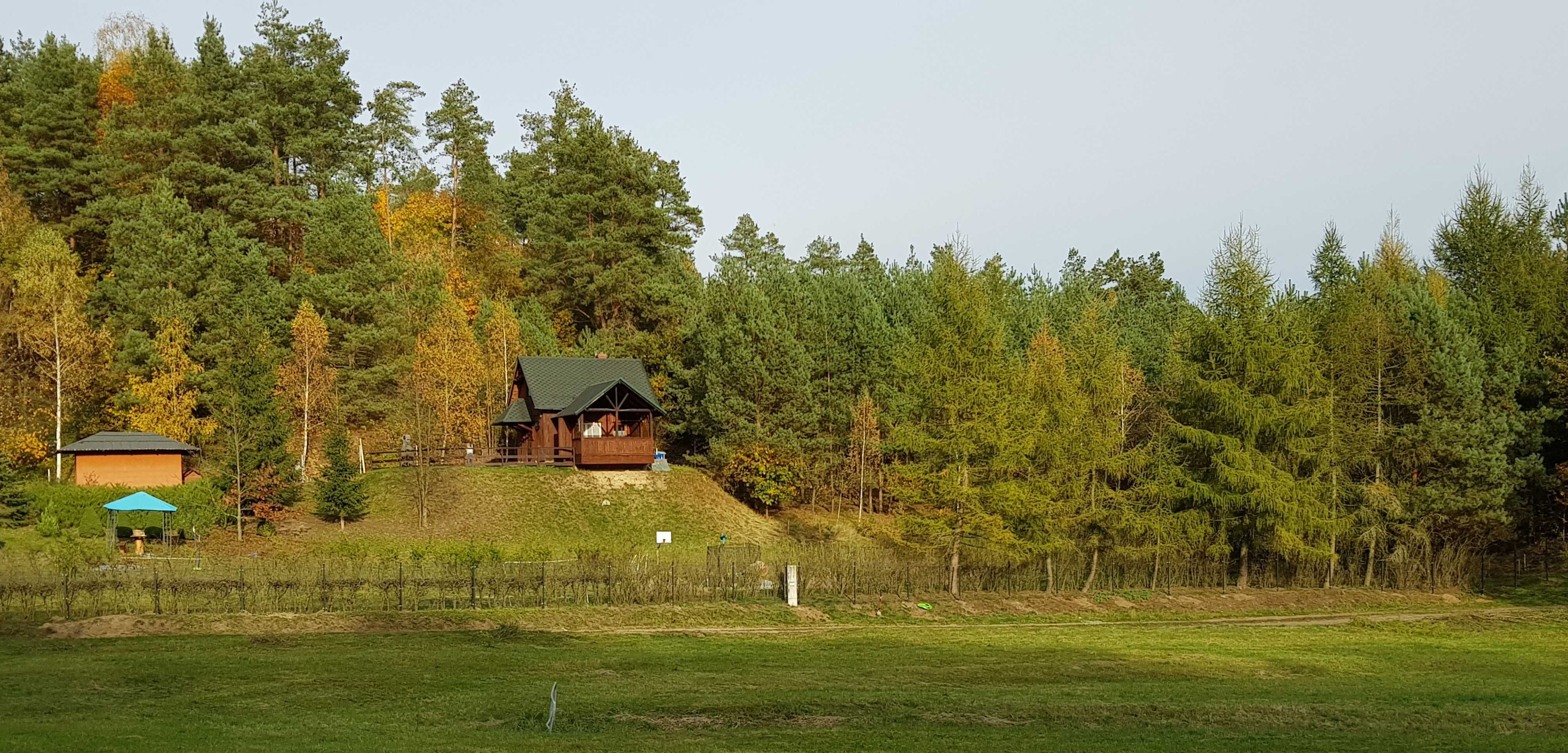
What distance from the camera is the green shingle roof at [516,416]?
53688 millimetres

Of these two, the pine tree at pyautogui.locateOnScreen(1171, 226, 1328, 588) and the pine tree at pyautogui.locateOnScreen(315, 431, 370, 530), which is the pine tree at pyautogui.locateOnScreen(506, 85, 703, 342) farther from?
the pine tree at pyautogui.locateOnScreen(1171, 226, 1328, 588)

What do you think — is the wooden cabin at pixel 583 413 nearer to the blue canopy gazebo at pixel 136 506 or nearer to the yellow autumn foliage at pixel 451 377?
the yellow autumn foliage at pixel 451 377

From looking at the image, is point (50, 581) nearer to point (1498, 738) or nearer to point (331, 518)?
point (331, 518)

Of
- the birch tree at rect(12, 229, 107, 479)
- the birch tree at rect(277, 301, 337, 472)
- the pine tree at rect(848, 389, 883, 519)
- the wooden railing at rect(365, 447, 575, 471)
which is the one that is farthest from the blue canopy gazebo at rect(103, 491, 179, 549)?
the pine tree at rect(848, 389, 883, 519)

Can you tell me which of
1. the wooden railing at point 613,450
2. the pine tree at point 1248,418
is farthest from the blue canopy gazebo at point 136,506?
the pine tree at point 1248,418

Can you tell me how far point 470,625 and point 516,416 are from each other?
1126 inches

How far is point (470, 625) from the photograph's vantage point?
26641 millimetres

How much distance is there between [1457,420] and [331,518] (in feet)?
123

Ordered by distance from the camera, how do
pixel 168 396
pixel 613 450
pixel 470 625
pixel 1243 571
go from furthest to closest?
pixel 613 450, pixel 168 396, pixel 1243 571, pixel 470 625

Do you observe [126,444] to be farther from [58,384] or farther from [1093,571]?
[1093,571]

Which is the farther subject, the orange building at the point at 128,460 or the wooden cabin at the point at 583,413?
the wooden cabin at the point at 583,413

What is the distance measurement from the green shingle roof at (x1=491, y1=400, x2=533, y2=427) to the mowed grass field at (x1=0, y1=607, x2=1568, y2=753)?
28152mm

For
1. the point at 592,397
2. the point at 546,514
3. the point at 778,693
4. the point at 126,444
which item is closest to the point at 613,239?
the point at 592,397

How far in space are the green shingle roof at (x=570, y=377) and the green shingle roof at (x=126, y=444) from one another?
46.6 feet
